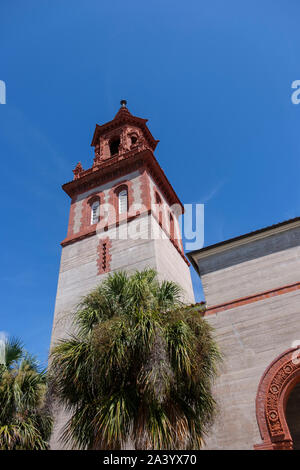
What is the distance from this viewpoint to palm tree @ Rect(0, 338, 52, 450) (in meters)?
10.2

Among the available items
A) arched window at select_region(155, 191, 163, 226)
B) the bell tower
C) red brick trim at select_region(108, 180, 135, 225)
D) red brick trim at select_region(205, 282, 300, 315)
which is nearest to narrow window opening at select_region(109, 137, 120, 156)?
the bell tower

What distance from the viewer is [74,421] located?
31.0 feet

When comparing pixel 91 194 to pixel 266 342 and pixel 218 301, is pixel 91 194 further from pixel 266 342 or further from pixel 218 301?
pixel 266 342

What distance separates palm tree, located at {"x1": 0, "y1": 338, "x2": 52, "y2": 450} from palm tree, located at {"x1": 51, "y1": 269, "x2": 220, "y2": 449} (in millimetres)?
1496

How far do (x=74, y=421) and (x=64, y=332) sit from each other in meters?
10.9

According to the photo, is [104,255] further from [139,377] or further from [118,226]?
[139,377]

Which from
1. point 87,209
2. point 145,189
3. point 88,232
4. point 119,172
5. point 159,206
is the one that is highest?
point 119,172

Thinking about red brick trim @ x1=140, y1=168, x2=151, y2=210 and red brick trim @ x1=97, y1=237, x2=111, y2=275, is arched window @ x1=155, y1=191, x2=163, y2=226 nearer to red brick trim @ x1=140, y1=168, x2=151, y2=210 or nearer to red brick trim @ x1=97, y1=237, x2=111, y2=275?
red brick trim @ x1=140, y1=168, x2=151, y2=210

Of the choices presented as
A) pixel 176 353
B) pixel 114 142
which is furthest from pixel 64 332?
pixel 114 142

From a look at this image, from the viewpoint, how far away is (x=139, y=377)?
9320mm

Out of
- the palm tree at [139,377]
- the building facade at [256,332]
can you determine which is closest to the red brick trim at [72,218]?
the building facade at [256,332]

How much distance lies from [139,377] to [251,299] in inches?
249

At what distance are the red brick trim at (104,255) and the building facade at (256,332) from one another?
7.18 m

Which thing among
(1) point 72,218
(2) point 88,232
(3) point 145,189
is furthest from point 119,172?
(2) point 88,232
